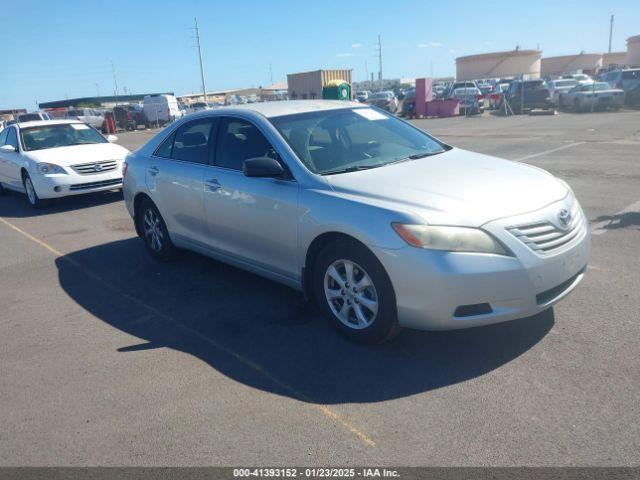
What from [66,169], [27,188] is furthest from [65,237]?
[27,188]

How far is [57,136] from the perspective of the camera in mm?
11047

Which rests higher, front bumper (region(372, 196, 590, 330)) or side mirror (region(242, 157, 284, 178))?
side mirror (region(242, 157, 284, 178))

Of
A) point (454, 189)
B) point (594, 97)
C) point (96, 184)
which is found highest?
point (454, 189)

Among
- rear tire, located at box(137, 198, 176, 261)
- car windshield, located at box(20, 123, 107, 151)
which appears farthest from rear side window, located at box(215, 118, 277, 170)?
car windshield, located at box(20, 123, 107, 151)

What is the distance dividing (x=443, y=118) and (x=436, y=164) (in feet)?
91.3

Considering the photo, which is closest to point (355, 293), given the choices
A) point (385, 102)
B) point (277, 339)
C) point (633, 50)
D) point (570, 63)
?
point (277, 339)

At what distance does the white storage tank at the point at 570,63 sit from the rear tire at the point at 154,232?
9900 centimetres

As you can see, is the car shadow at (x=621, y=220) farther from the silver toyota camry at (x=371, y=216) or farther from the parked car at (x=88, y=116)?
the parked car at (x=88, y=116)

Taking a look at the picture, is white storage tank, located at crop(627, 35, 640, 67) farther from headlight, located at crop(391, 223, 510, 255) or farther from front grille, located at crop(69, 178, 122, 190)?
headlight, located at crop(391, 223, 510, 255)

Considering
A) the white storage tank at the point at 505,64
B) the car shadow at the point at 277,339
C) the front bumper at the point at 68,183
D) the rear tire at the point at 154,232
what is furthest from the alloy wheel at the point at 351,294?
the white storage tank at the point at 505,64

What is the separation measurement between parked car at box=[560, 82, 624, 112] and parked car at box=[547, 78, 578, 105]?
111cm

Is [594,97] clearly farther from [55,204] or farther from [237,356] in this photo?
[237,356]

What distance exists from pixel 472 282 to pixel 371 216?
785 millimetres

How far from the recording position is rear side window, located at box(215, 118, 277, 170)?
16.1 feet
